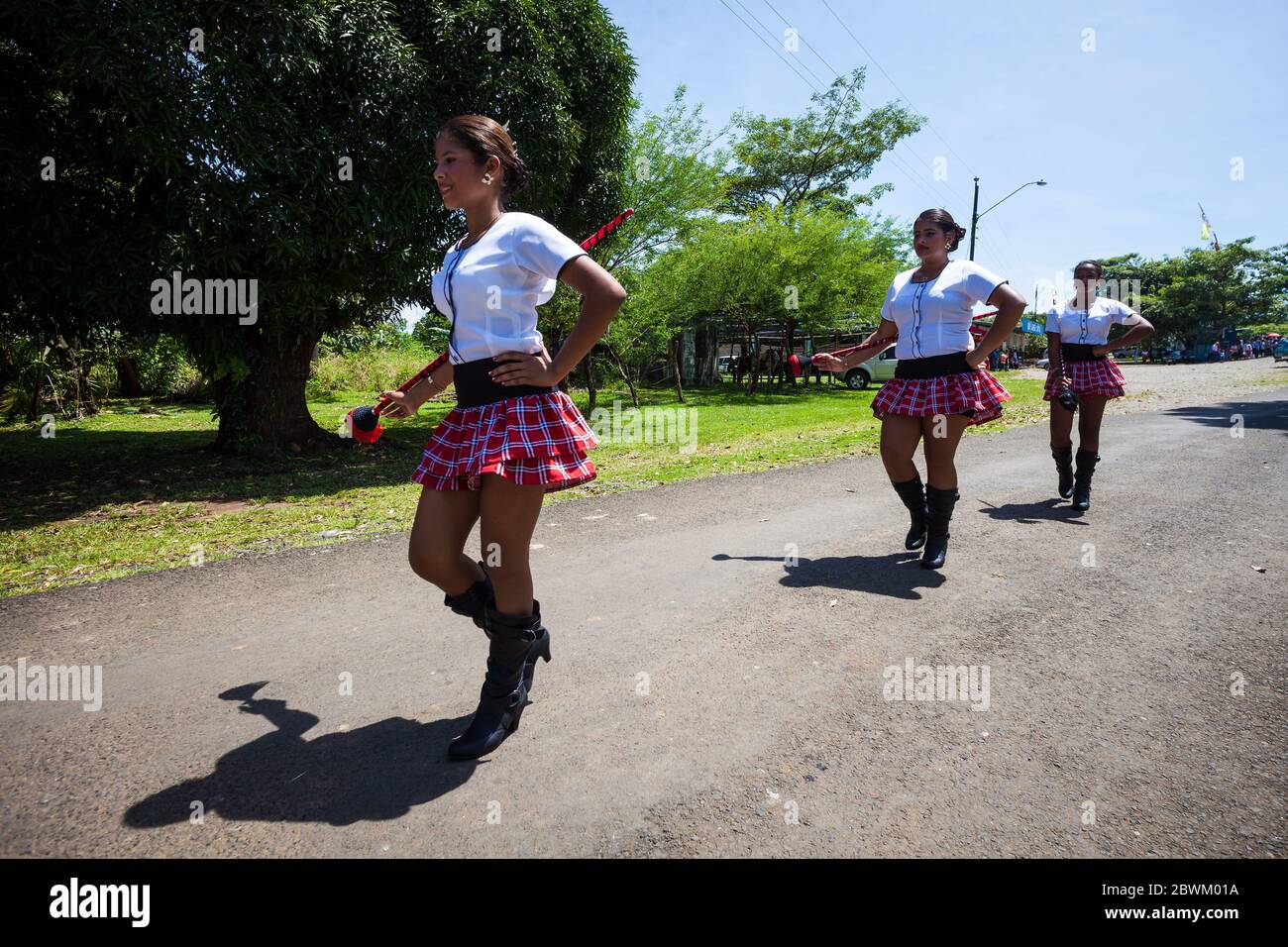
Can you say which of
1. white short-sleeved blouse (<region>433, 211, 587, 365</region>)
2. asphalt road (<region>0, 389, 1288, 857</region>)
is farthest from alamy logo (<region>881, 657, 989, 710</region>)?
white short-sleeved blouse (<region>433, 211, 587, 365</region>)

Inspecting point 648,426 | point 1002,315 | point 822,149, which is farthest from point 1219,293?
point 1002,315

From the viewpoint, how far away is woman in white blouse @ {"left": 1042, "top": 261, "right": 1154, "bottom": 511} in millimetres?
6234

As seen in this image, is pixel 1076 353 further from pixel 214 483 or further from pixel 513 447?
pixel 214 483

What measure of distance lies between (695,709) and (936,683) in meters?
1.02

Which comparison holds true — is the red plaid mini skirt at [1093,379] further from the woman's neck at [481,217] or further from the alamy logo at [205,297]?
the alamy logo at [205,297]

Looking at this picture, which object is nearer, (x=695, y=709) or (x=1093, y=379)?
(x=695, y=709)

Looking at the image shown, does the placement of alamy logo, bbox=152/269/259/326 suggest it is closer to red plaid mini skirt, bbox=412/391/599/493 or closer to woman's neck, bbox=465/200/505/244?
woman's neck, bbox=465/200/505/244

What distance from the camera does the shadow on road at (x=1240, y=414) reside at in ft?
37.7

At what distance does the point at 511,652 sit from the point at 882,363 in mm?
25593

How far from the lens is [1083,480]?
5.91m
